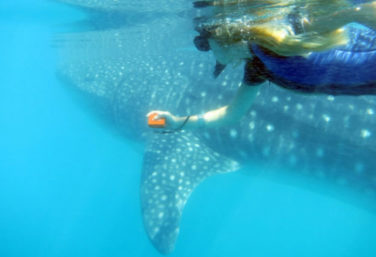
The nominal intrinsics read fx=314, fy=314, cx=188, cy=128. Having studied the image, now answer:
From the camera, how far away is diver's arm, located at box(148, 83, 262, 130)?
3.03 metres

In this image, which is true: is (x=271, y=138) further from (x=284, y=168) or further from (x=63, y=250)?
(x=63, y=250)

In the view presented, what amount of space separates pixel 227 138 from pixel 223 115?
2406 mm

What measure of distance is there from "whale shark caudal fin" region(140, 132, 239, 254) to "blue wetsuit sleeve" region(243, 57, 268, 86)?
3042 mm

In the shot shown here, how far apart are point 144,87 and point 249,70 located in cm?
505

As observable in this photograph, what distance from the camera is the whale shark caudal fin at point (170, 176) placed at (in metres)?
4.98

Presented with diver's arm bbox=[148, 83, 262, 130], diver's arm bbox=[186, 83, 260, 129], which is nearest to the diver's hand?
diver's arm bbox=[148, 83, 262, 130]

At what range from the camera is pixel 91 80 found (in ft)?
29.8

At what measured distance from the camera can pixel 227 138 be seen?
5781 millimetres

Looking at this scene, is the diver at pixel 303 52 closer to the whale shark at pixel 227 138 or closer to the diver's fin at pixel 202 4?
the whale shark at pixel 227 138

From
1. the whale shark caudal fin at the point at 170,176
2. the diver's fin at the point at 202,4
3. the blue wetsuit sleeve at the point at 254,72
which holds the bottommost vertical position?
the whale shark caudal fin at the point at 170,176

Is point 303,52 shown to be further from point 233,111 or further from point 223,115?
point 223,115

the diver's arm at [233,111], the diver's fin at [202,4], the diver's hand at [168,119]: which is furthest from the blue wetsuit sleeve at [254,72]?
the diver's fin at [202,4]

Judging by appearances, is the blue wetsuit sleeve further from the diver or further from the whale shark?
the whale shark

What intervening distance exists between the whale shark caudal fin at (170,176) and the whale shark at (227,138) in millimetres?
16
